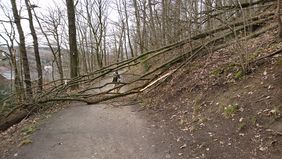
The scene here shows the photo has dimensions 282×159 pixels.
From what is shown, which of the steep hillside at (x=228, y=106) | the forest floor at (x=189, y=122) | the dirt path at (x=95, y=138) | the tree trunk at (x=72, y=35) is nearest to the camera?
the steep hillside at (x=228, y=106)

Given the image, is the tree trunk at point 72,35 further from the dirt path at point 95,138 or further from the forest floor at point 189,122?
the dirt path at point 95,138

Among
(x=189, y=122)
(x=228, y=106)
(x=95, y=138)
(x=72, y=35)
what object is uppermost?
(x=72, y=35)

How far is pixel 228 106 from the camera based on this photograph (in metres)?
5.96

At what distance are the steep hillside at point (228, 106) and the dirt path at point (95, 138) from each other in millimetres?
539

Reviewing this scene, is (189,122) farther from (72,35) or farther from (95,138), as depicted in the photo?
(72,35)

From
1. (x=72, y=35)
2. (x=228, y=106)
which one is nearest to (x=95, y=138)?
(x=228, y=106)

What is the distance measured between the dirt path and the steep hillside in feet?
1.77

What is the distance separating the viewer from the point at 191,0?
29.8ft

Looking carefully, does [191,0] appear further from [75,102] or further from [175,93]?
[75,102]

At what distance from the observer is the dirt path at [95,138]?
6004 millimetres

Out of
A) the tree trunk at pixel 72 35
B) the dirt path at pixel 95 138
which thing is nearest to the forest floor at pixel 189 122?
the dirt path at pixel 95 138

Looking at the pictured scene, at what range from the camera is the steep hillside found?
475 cm

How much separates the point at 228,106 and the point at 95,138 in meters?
3.16

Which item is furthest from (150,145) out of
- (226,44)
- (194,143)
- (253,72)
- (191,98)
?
(226,44)
